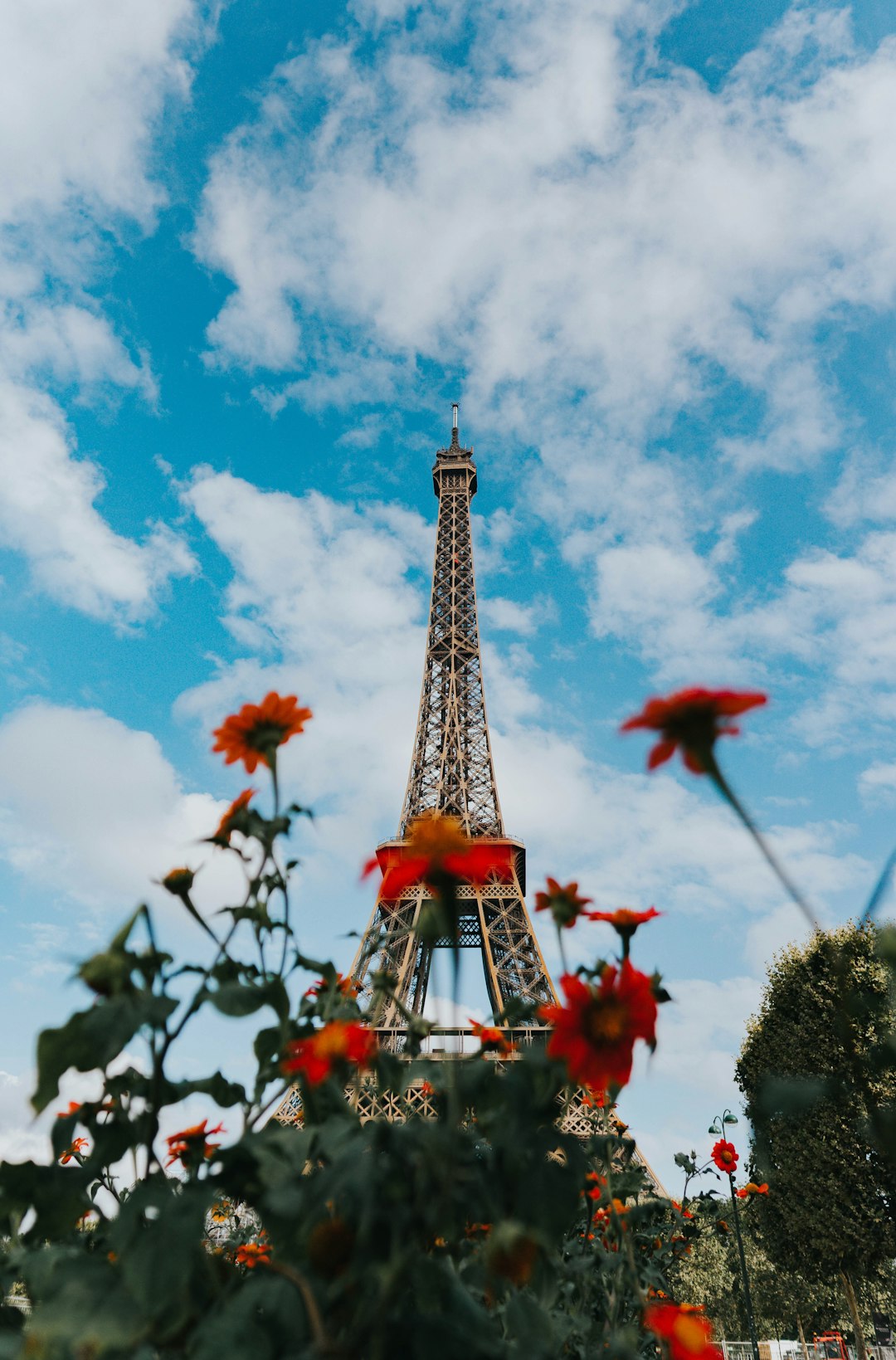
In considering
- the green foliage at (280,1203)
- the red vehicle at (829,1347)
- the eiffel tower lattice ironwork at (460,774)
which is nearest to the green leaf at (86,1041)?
the green foliage at (280,1203)

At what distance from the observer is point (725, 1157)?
15.8 feet

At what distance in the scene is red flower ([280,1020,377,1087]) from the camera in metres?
1.41

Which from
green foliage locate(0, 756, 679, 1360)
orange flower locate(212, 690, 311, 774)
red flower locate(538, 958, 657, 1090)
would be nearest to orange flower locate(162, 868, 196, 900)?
green foliage locate(0, 756, 679, 1360)

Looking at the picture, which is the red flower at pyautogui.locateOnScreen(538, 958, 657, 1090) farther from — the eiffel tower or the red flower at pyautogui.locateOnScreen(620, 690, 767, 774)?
the eiffel tower

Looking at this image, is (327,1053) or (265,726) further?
(265,726)

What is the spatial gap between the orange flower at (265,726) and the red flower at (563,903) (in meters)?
0.69

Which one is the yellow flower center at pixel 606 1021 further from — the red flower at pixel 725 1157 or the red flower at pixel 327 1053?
the red flower at pixel 725 1157

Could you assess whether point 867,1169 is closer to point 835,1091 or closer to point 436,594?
point 835,1091

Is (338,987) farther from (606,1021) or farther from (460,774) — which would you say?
(460,774)

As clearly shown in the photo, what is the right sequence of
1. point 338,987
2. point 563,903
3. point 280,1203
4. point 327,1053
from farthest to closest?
point 338,987, point 563,903, point 327,1053, point 280,1203

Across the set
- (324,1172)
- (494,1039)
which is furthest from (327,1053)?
(494,1039)

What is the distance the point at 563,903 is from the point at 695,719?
562 millimetres

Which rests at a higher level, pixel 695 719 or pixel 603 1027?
pixel 695 719

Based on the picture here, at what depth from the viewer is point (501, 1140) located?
1162 mm
